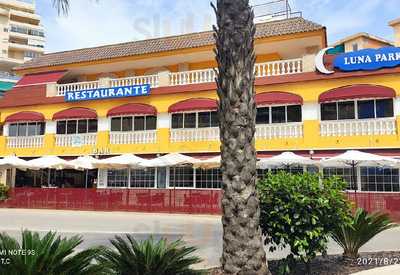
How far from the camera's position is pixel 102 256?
5.88m

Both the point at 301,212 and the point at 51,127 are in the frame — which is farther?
the point at 51,127

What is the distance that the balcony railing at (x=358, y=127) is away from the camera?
20.5 metres

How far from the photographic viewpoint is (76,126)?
28344 mm

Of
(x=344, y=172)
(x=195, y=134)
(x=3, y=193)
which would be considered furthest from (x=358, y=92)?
(x=3, y=193)

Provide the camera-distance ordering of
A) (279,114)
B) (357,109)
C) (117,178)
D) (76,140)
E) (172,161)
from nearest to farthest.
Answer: (357,109), (172,161), (279,114), (117,178), (76,140)

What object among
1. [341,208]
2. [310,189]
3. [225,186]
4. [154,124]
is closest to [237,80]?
[225,186]

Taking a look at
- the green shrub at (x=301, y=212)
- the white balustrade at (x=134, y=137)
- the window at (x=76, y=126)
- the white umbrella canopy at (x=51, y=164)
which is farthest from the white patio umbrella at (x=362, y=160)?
the window at (x=76, y=126)

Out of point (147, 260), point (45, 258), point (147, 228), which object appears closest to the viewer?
point (45, 258)

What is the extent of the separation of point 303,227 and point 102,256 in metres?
3.14

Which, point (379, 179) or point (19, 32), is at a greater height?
point (19, 32)

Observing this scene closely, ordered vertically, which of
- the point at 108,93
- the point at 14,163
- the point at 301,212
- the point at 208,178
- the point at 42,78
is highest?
the point at 42,78

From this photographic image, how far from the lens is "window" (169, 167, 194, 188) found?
24.9 m

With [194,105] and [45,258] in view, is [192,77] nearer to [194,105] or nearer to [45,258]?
[194,105]

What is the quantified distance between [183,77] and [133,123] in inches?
172
